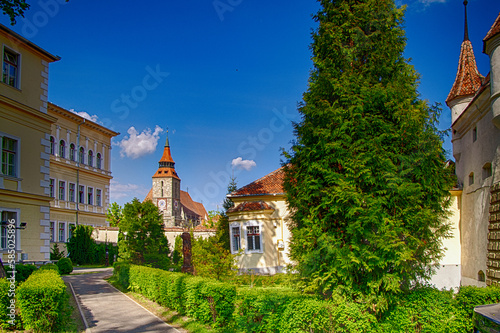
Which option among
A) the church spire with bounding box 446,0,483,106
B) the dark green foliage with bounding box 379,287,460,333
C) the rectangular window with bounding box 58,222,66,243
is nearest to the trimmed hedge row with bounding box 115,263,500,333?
the dark green foliage with bounding box 379,287,460,333

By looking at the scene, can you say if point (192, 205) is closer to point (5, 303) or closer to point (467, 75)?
point (467, 75)

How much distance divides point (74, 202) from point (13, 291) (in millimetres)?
29849

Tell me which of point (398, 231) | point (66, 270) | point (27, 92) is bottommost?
point (66, 270)

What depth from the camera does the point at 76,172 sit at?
37406 millimetres

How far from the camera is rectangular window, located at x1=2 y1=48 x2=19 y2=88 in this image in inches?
601

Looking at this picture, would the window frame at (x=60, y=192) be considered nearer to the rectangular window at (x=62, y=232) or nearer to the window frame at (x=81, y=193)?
the window frame at (x=81, y=193)

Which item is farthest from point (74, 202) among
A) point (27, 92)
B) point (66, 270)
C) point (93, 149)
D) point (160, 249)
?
point (27, 92)

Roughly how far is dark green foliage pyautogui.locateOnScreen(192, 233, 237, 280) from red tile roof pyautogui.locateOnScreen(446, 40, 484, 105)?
486 inches

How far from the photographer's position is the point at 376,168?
812cm

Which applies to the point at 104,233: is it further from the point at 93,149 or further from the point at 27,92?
the point at 27,92

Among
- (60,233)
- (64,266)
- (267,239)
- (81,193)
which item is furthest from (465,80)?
(81,193)

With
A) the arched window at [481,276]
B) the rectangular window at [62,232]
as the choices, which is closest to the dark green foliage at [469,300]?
the arched window at [481,276]

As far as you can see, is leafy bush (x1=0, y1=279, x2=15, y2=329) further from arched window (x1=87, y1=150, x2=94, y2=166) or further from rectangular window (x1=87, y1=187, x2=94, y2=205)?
arched window (x1=87, y1=150, x2=94, y2=166)

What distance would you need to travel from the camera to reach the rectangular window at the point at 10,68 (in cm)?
1526
